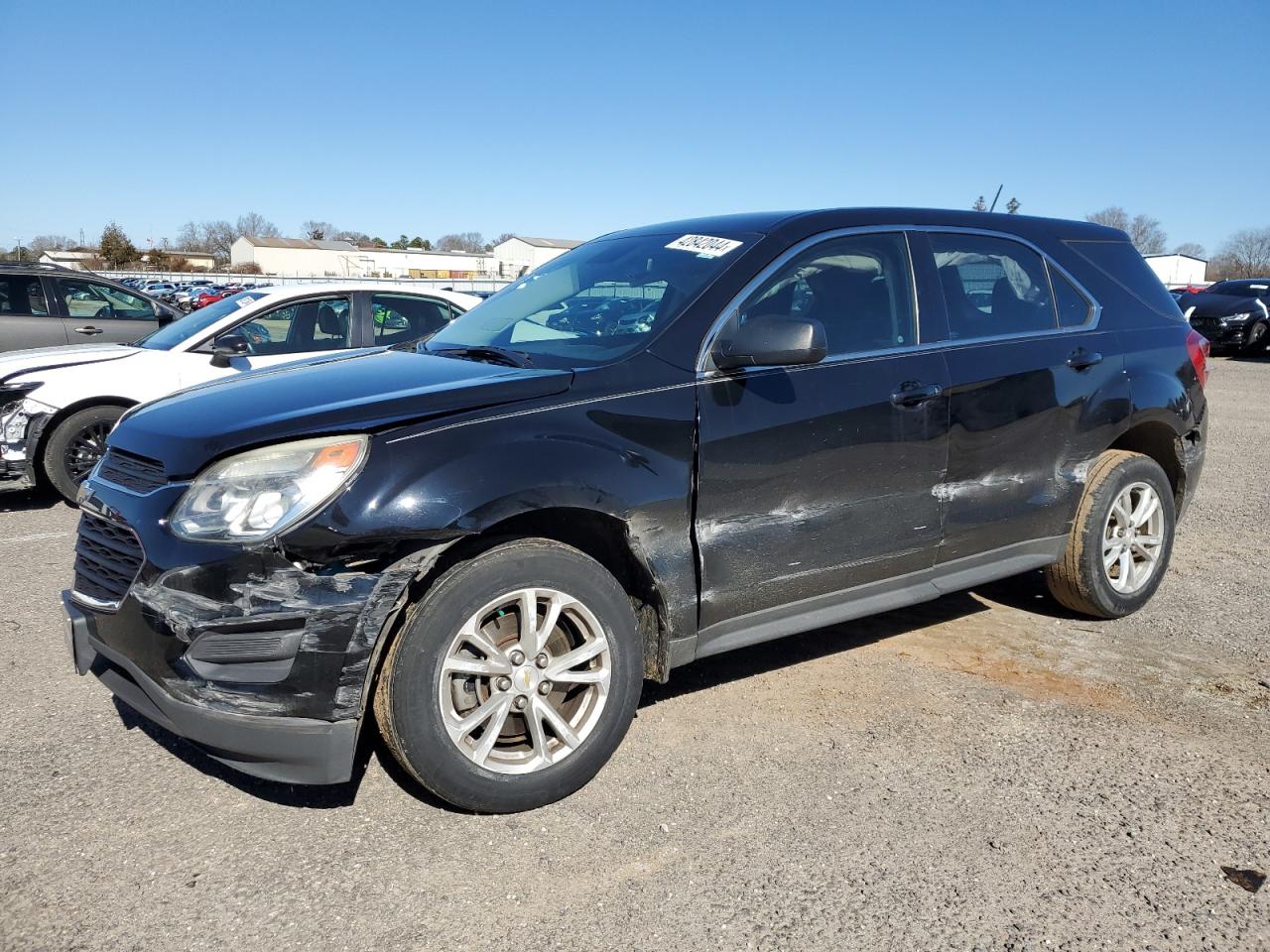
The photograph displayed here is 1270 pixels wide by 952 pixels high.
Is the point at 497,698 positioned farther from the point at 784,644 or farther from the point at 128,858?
the point at 784,644

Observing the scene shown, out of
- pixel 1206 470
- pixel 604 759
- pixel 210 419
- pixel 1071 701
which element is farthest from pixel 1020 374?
pixel 1206 470

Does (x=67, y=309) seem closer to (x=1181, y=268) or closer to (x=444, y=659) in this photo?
(x=444, y=659)

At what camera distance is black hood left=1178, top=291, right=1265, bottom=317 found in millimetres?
21562

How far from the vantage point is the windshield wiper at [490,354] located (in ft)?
10.9

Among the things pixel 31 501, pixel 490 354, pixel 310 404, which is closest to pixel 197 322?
pixel 31 501

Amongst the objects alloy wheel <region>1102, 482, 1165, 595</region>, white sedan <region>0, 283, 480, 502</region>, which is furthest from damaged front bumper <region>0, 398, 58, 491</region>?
alloy wheel <region>1102, 482, 1165, 595</region>

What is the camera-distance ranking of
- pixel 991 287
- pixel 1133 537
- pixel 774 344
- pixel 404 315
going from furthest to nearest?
pixel 404 315 → pixel 1133 537 → pixel 991 287 → pixel 774 344

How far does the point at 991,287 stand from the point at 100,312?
31.4 ft

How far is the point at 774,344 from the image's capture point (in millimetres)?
3129

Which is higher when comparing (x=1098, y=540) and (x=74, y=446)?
(x=1098, y=540)

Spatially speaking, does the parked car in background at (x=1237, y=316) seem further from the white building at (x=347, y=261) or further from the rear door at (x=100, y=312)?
the white building at (x=347, y=261)

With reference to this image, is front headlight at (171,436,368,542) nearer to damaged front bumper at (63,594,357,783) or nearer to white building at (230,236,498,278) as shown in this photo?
damaged front bumper at (63,594,357,783)

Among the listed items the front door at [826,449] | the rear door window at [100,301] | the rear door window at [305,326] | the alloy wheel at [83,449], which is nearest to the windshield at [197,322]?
the rear door window at [305,326]

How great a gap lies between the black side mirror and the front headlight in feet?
15.2
